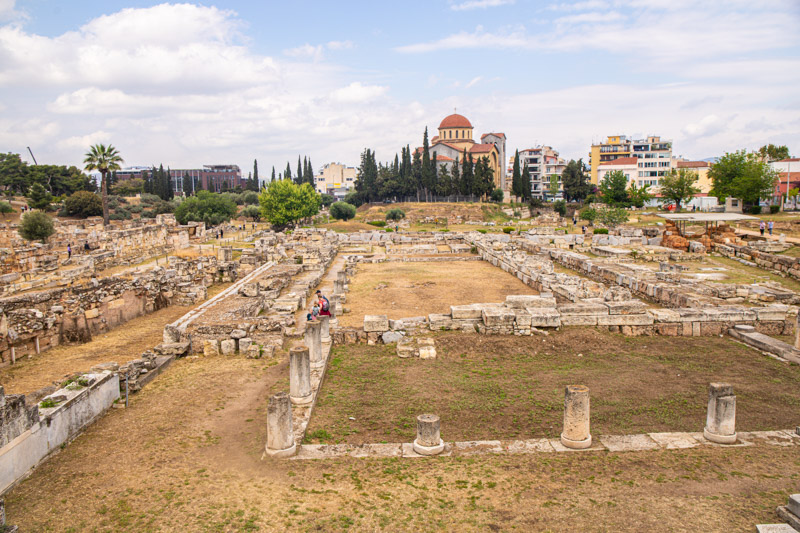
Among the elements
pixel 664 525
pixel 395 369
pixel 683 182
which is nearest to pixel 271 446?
pixel 395 369

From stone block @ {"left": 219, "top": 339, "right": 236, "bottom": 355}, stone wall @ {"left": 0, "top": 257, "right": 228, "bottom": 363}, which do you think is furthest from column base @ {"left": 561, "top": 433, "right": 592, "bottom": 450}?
stone wall @ {"left": 0, "top": 257, "right": 228, "bottom": 363}

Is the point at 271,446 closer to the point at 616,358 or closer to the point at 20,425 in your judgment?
the point at 20,425

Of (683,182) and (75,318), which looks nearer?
(75,318)

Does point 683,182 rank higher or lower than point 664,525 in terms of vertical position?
higher

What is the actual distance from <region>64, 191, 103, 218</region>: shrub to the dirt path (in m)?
57.9

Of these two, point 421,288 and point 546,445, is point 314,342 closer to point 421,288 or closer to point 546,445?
point 546,445

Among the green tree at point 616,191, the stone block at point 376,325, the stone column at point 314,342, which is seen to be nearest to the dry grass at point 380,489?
the stone column at point 314,342

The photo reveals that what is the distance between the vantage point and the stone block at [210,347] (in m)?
13.6

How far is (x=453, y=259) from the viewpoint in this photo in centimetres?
3488

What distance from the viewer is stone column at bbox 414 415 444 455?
7938mm

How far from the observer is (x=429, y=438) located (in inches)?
314

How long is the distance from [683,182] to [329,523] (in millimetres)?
69278

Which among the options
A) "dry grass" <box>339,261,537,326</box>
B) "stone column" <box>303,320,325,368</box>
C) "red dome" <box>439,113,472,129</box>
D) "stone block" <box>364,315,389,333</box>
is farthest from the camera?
"red dome" <box>439,113,472,129</box>

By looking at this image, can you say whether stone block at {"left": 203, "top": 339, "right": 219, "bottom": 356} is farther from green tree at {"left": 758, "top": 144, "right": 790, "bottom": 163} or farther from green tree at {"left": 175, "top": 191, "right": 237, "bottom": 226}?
green tree at {"left": 758, "top": 144, "right": 790, "bottom": 163}
